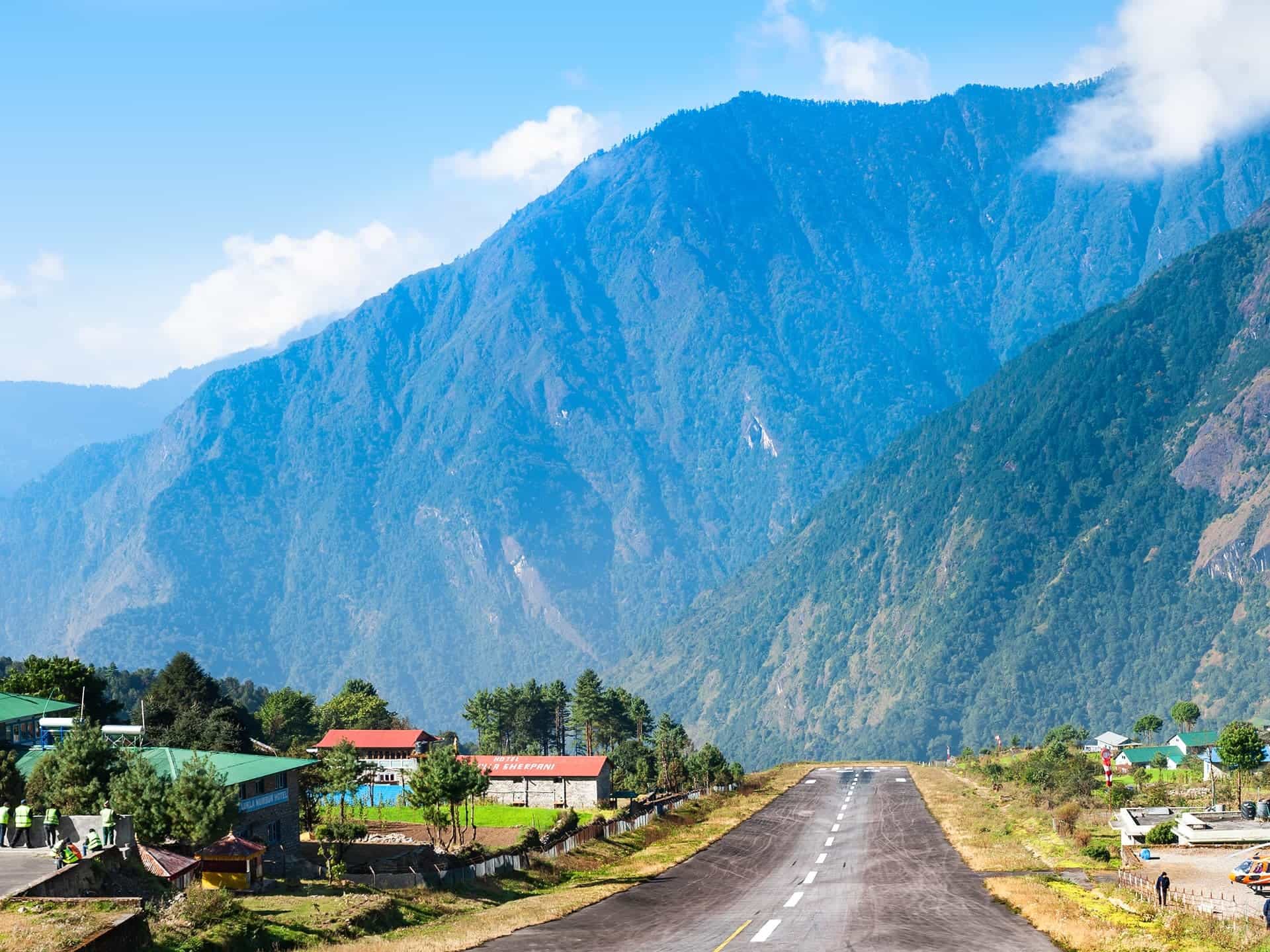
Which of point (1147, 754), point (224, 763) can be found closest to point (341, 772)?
point (224, 763)

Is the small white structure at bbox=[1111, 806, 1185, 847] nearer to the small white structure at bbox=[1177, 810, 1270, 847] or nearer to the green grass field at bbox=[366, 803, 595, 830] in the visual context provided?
the small white structure at bbox=[1177, 810, 1270, 847]

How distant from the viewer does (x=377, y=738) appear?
14050 cm

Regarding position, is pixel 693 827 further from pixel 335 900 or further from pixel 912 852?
pixel 335 900

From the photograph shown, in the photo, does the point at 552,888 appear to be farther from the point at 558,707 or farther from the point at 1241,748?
the point at 558,707

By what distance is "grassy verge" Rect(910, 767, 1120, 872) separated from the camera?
64875 millimetres

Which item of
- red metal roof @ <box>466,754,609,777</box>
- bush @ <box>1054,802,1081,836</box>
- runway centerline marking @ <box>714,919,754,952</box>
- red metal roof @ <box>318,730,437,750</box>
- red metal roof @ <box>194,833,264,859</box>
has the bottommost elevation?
bush @ <box>1054,802,1081,836</box>

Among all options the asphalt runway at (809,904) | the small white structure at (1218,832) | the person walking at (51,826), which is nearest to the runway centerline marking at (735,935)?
the asphalt runway at (809,904)

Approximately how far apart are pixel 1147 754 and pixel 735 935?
503 ft

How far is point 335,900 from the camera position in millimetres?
47281

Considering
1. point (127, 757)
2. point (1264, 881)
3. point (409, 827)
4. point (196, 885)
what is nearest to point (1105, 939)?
point (1264, 881)

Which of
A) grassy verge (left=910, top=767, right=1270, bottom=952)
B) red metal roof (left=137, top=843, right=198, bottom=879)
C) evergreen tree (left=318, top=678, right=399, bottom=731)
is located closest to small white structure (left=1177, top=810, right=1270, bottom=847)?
grassy verge (left=910, top=767, right=1270, bottom=952)

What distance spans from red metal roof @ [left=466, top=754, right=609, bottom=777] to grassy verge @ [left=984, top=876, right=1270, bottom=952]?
72556 millimetres

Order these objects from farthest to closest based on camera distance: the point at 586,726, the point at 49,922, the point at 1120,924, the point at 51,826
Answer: the point at 586,726 → the point at 51,826 → the point at 1120,924 → the point at 49,922

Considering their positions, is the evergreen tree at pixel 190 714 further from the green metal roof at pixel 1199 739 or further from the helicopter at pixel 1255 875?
the green metal roof at pixel 1199 739
